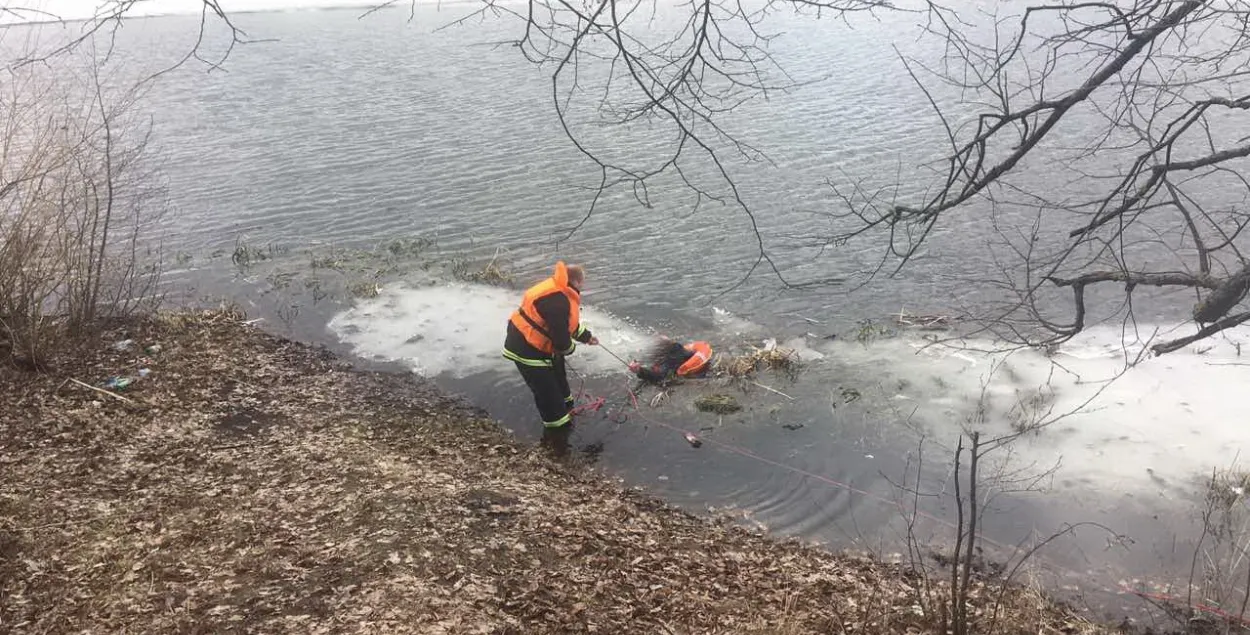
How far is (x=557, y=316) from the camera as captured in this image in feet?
25.9

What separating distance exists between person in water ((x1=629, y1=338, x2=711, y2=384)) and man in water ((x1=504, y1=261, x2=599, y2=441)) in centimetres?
123

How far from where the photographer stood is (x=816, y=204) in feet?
50.0

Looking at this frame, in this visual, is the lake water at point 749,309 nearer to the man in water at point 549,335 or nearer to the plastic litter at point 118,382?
the man in water at point 549,335

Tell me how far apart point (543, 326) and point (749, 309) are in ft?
14.5

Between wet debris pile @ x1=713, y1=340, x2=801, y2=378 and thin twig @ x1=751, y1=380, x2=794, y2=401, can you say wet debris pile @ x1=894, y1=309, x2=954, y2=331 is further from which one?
thin twig @ x1=751, y1=380, x2=794, y2=401

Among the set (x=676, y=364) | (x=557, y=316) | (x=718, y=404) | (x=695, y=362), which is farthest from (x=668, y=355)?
(x=557, y=316)

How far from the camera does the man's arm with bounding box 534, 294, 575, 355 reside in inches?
309

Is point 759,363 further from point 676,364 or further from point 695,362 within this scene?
point 676,364

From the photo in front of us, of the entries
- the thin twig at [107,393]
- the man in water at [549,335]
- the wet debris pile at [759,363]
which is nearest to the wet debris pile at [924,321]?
the wet debris pile at [759,363]

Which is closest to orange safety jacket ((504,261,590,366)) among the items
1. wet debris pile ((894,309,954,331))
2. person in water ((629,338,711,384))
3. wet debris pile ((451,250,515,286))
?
person in water ((629,338,711,384))

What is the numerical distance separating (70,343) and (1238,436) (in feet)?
41.8

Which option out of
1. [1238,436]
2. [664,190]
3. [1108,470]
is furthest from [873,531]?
[664,190]

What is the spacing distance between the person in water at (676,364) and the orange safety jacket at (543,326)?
156 cm

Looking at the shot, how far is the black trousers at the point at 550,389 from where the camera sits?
824cm
